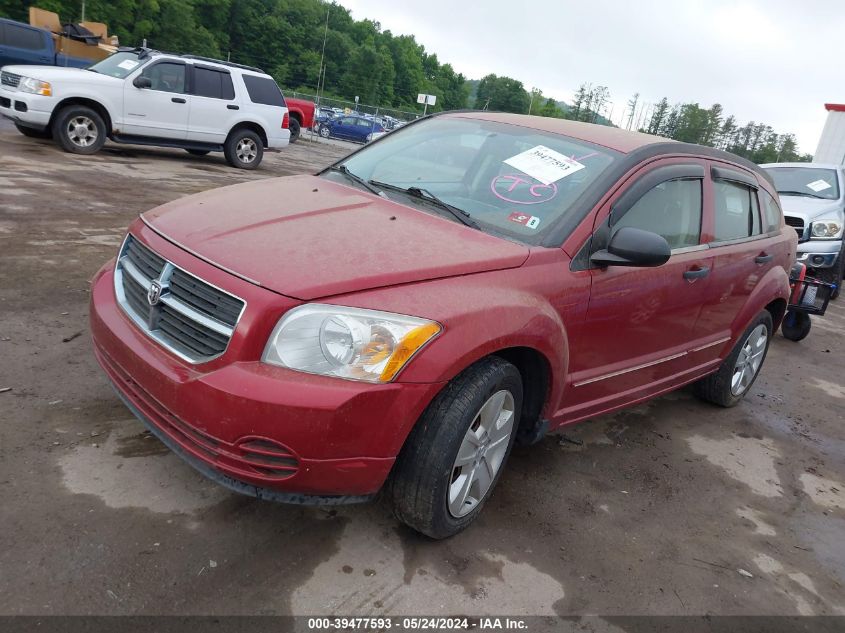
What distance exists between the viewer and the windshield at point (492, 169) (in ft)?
10.0

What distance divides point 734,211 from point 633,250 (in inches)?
66.5

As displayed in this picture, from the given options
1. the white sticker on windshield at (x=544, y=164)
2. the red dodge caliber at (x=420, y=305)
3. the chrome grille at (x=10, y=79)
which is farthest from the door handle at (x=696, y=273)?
the chrome grille at (x=10, y=79)

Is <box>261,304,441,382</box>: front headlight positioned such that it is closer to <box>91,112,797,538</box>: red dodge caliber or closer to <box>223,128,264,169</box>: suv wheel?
<box>91,112,797,538</box>: red dodge caliber

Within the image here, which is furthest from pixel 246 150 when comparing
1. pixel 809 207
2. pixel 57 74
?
pixel 809 207

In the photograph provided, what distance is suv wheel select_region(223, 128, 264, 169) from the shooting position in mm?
→ 12734

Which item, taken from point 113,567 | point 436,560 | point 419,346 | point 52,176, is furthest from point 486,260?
point 52,176

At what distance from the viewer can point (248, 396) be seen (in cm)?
215

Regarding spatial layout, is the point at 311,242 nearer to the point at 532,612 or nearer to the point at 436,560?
the point at 436,560

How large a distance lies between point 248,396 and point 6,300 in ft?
10.5

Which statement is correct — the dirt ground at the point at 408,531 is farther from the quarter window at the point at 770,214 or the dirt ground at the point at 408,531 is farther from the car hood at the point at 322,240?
the quarter window at the point at 770,214

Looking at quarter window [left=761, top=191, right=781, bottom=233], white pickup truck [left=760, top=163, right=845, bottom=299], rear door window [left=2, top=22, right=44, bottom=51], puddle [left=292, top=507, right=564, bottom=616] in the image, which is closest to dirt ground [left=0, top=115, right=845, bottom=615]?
puddle [left=292, top=507, right=564, bottom=616]

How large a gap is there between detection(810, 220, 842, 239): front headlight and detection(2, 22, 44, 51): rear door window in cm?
1894

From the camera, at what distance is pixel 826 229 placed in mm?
8773

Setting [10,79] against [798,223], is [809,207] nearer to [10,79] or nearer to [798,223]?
[798,223]
